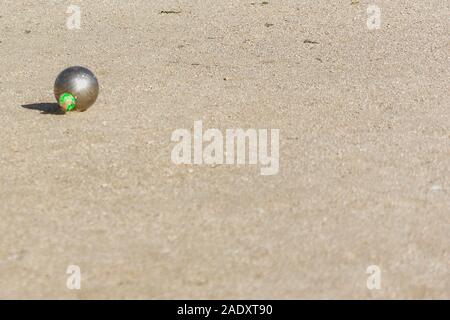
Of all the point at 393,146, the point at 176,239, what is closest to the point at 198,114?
the point at 393,146

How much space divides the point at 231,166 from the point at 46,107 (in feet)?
8.89

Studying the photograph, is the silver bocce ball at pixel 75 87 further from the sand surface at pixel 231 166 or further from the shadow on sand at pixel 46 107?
the shadow on sand at pixel 46 107

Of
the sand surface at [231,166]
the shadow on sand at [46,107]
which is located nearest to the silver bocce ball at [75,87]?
the sand surface at [231,166]

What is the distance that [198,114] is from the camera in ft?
28.4

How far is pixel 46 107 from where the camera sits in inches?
359

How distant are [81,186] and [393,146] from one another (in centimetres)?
273

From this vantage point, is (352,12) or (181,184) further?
(352,12)

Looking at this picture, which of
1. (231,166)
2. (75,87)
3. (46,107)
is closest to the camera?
(231,166)

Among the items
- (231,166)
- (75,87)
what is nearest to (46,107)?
(75,87)

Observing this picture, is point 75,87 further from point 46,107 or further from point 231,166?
point 231,166

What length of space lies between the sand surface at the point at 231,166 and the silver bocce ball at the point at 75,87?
0.58ft

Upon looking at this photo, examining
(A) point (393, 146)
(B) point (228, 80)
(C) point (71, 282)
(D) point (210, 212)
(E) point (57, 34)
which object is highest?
(E) point (57, 34)

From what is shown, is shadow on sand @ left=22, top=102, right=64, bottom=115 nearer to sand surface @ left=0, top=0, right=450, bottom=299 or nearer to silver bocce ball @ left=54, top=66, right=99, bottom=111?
sand surface @ left=0, top=0, right=450, bottom=299

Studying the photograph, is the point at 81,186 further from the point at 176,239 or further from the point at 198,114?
the point at 198,114
